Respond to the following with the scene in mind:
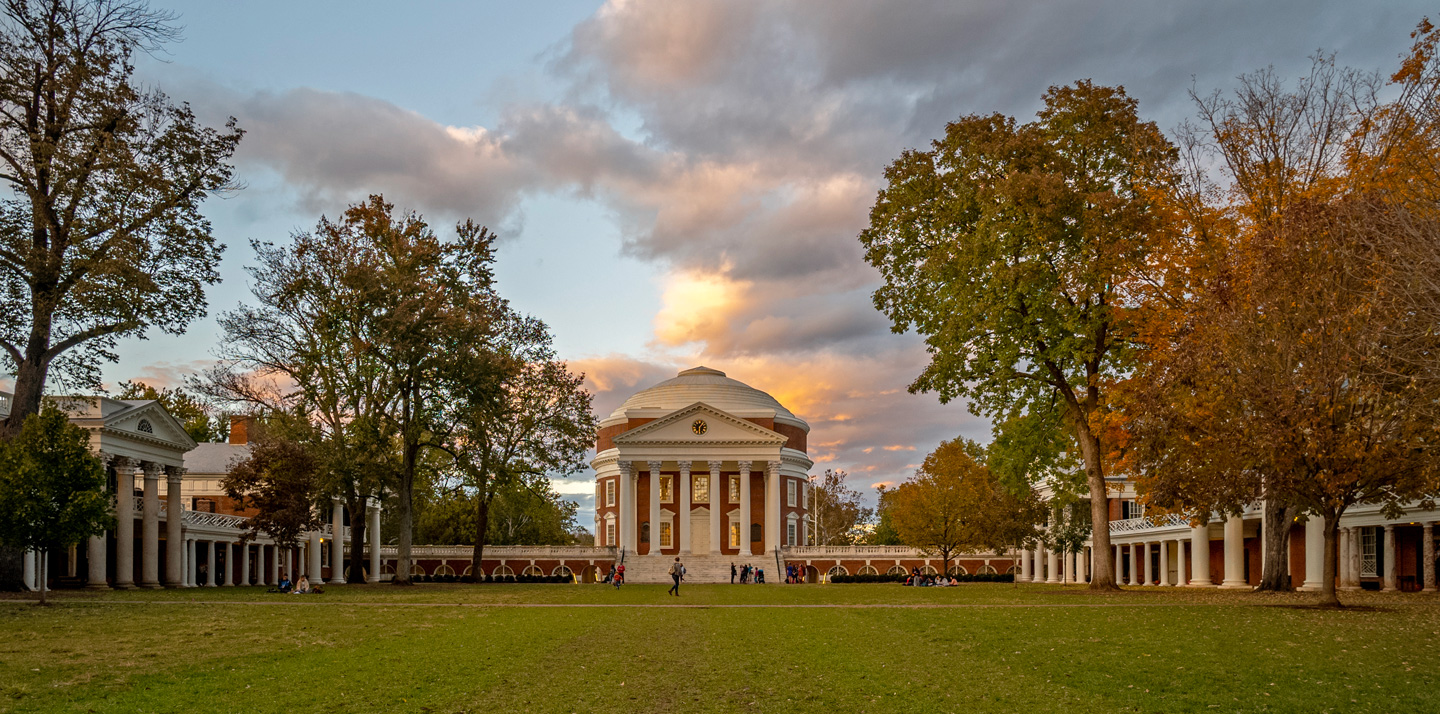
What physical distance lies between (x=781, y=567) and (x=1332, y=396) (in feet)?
196

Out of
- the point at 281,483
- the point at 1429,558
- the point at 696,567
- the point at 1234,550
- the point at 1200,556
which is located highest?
the point at 281,483

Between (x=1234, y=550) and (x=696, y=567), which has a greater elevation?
(x=1234, y=550)

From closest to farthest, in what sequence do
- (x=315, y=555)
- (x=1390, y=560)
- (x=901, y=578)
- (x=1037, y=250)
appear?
(x=1037, y=250), (x=1390, y=560), (x=315, y=555), (x=901, y=578)

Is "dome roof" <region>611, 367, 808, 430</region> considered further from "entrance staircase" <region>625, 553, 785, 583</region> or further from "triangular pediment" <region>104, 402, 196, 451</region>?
"triangular pediment" <region>104, 402, 196, 451</region>

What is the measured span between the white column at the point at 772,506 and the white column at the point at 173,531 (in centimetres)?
4598

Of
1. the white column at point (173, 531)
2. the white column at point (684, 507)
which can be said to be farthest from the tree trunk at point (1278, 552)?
the white column at point (684, 507)

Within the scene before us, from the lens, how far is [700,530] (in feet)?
294

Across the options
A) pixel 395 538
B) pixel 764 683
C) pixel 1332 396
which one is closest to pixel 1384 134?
pixel 1332 396

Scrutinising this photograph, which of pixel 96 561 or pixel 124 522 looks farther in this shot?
pixel 124 522

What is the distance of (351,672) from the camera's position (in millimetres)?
14844

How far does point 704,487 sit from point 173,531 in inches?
1842

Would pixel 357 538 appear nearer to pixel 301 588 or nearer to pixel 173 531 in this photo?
pixel 173 531

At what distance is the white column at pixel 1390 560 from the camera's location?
42.0 meters

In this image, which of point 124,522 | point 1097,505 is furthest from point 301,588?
point 1097,505
